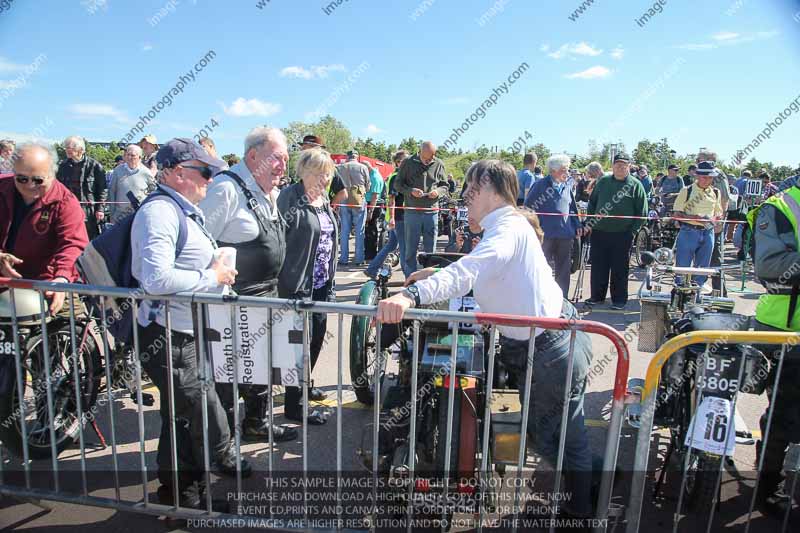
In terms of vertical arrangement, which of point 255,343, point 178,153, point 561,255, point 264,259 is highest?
point 178,153

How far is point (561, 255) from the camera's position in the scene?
284 inches

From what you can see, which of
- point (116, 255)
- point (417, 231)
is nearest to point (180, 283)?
point (116, 255)

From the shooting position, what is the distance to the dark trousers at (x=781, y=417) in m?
2.81

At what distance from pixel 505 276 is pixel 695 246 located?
19.6 feet

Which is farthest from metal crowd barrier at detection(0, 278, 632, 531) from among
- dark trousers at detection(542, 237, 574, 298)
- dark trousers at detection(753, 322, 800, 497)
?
dark trousers at detection(542, 237, 574, 298)

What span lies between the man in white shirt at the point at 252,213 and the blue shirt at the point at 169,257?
0.41 metres

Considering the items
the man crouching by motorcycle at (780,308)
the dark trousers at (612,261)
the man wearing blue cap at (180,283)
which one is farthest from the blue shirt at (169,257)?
the dark trousers at (612,261)

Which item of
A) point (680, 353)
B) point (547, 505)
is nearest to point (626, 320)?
point (680, 353)

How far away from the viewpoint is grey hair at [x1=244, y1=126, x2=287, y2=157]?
3213mm

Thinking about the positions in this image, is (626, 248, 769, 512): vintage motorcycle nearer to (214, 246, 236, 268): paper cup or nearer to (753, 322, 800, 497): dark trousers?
(753, 322, 800, 497): dark trousers

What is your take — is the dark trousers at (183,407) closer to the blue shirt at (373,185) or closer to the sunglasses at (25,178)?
the sunglasses at (25,178)

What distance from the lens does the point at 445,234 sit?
16719 mm

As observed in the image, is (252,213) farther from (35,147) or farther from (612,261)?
(612,261)

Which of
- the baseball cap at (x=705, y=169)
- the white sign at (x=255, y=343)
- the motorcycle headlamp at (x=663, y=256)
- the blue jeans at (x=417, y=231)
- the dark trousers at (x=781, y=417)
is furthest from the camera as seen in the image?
the blue jeans at (x=417, y=231)
